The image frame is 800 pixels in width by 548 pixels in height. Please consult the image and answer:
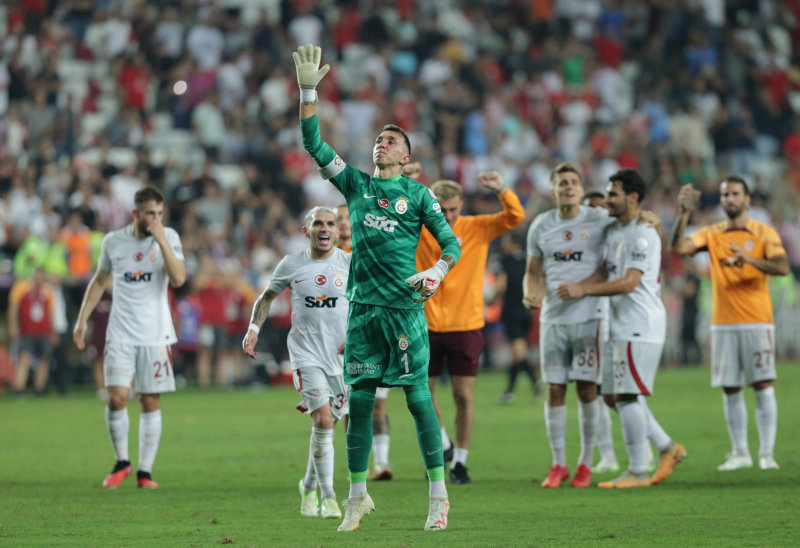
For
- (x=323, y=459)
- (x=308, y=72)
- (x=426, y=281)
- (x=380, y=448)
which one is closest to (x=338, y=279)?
(x=323, y=459)

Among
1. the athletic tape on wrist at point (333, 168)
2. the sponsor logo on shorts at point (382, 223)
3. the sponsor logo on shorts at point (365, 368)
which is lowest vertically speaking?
the sponsor logo on shorts at point (365, 368)

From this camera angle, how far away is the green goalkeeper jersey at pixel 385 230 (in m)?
7.64

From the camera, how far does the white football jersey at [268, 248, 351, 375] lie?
350 inches

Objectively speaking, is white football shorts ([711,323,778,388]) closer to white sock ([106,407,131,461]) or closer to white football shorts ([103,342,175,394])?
white football shorts ([103,342,175,394])

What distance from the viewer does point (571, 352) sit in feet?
33.8

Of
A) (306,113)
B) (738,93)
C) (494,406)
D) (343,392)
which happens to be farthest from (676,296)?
(306,113)

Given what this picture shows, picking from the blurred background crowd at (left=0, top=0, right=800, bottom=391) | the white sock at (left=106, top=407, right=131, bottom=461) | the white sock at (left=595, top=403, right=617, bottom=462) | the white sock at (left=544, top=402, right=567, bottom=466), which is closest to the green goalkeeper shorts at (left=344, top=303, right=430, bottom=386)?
the white sock at (left=544, top=402, right=567, bottom=466)

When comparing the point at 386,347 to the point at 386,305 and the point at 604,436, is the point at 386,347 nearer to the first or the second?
the point at 386,305

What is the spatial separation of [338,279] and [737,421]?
14.4 ft

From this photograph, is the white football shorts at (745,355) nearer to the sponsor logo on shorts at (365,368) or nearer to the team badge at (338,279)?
the team badge at (338,279)

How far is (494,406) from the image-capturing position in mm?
17812

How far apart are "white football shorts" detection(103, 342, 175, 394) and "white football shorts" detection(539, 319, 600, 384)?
3.18 metres

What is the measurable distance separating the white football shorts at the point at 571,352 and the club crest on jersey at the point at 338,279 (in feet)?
6.99

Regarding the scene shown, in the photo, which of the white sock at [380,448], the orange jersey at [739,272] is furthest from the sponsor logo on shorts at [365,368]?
the orange jersey at [739,272]
